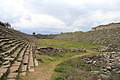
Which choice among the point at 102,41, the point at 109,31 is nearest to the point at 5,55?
the point at 102,41

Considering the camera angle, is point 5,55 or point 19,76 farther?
point 5,55

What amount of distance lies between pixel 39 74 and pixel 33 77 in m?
0.89

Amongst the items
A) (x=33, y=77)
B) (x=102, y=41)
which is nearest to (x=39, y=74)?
(x=33, y=77)

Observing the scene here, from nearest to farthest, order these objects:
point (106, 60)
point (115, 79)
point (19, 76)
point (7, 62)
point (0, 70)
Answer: point (0, 70) < point (19, 76) < point (7, 62) < point (115, 79) < point (106, 60)

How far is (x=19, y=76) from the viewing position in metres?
9.17

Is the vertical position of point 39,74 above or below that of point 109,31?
below

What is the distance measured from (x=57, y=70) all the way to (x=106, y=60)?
641 centimetres

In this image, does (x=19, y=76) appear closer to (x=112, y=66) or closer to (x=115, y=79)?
(x=115, y=79)

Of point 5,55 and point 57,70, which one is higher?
point 5,55

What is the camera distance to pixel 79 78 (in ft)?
34.0

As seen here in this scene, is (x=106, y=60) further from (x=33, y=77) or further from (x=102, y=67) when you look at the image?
(x=33, y=77)

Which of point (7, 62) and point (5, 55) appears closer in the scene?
point (7, 62)

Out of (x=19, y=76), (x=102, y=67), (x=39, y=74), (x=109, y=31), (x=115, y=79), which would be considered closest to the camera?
(x=19, y=76)

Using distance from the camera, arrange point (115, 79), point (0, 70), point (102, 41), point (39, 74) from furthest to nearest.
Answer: point (102, 41)
point (115, 79)
point (39, 74)
point (0, 70)
